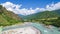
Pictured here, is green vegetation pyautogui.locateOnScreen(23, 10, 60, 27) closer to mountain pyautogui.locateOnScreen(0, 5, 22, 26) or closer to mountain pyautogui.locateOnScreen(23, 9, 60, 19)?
mountain pyautogui.locateOnScreen(23, 9, 60, 19)

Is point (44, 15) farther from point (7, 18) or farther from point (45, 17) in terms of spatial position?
point (7, 18)

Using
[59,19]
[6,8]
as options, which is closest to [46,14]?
[59,19]

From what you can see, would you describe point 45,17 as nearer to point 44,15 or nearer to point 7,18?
point 44,15

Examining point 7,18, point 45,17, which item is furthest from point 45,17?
point 7,18

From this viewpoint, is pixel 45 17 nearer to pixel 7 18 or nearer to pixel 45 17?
pixel 45 17

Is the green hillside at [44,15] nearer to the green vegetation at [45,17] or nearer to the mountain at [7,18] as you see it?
the green vegetation at [45,17]

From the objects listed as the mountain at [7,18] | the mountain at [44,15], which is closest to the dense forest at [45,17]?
the mountain at [44,15]

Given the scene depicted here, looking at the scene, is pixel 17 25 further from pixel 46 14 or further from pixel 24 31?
pixel 46 14

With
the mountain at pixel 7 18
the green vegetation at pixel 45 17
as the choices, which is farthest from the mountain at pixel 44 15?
the mountain at pixel 7 18

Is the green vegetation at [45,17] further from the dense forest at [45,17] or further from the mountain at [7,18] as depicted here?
the mountain at [7,18]
